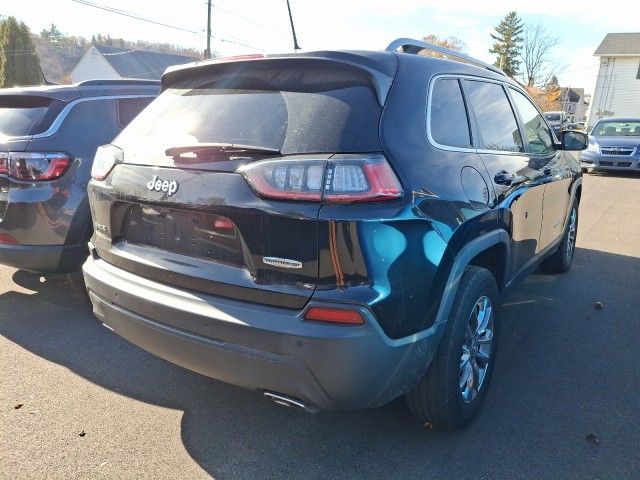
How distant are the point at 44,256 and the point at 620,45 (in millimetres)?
45848

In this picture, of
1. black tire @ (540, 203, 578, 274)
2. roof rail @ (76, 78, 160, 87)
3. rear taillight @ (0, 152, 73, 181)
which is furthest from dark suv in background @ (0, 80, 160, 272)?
black tire @ (540, 203, 578, 274)

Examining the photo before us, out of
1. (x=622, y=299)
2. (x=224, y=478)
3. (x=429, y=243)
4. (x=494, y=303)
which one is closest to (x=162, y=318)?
(x=224, y=478)

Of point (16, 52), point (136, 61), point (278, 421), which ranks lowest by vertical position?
point (278, 421)

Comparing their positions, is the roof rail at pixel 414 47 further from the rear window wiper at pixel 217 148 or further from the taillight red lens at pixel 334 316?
the taillight red lens at pixel 334 316

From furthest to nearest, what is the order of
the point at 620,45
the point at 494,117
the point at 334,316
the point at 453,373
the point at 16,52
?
the point at 620,45
the point at 16,52
the point at 494,117
the point at 453,373
the point at 334,316

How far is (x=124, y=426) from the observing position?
2.77 metres

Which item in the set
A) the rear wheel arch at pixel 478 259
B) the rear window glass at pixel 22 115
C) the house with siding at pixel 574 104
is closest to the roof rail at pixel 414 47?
the rear wheel arch at pixel 478 259

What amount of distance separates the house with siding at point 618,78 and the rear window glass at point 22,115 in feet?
138

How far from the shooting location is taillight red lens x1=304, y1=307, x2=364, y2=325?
1971mm

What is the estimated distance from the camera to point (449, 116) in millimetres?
2682

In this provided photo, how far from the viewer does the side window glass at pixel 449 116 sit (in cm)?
251

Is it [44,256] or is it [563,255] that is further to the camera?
[563,255]

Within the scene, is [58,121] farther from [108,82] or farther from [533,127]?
[533,127]

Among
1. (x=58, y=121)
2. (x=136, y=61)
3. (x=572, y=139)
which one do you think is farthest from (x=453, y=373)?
(x=136, y=61)
